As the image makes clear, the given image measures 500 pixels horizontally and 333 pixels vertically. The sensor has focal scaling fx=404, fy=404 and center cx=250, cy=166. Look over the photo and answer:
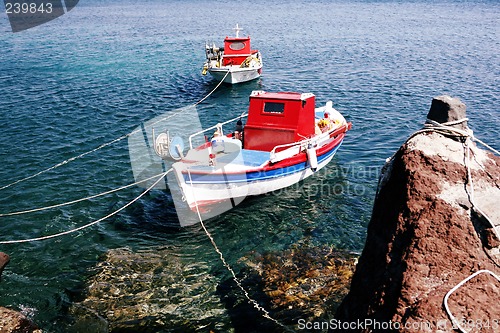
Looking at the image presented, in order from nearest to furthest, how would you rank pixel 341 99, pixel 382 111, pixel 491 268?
1. pixel 491 268
2. pixel 382 111
3. pixel 341 99

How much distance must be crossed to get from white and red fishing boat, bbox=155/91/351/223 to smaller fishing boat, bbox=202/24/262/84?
1720 cm

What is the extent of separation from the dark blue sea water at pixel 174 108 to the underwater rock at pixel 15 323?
0.57 metres

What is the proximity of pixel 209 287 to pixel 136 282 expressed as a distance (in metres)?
2.11

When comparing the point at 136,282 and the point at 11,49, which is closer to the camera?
the point at 136,282

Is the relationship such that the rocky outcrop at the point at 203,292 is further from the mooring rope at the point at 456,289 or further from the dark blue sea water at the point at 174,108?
the mooring rope at the point at 456,289

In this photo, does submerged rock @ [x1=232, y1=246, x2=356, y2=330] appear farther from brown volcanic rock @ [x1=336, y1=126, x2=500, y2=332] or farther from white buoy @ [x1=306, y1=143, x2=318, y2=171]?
brown volcanic rock @ [x1=336, y1=126, x2=500, y2=332]

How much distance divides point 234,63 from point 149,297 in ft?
97.6

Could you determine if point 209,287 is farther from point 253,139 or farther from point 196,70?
point 196,70

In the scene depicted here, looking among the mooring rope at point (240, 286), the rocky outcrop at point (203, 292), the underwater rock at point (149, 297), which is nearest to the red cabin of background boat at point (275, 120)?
the mooring rope at point (240, 286)

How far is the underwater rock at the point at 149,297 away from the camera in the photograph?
→ 1010 centimetres

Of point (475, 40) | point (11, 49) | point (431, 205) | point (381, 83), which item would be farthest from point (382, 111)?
point (11, 49)

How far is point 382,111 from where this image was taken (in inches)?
1097

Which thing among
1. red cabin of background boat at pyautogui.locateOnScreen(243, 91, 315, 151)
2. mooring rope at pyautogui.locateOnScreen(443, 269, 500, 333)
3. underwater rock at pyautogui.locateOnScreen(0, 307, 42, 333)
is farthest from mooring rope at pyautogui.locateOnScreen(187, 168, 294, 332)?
mooring rope at pyautogui.locateOnScreen(443, 269, 500, 333)

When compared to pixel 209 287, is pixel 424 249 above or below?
above
